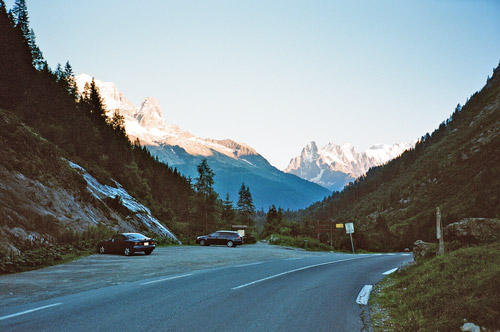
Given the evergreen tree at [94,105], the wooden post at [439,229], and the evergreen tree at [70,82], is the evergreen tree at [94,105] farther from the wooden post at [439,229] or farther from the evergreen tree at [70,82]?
the wooden post at [439,229]

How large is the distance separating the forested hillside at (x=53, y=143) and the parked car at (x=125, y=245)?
2.40 m

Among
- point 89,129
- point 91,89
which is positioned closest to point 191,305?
point 89,129

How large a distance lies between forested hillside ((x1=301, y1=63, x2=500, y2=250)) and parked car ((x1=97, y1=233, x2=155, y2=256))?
36.0 metres

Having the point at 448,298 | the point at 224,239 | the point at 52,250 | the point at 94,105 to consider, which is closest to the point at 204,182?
the point at 224,239

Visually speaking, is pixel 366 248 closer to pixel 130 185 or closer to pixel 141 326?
pixel 130 185

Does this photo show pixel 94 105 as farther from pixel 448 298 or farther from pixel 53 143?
pixel 448 298

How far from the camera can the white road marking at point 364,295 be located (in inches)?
361

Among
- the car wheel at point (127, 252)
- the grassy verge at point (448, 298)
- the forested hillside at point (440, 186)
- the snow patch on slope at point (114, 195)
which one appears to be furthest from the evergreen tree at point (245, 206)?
the grassy verge at point (448, 298)

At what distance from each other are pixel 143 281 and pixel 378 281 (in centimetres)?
854

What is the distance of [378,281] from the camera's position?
12977 millimetres

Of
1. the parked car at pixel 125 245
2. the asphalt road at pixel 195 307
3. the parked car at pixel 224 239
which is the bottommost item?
the asphalt road at pixel 195 307

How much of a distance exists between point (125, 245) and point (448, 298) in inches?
807

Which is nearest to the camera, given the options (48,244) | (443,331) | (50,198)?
(443,331)

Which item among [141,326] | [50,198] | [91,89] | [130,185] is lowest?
[141,326]
